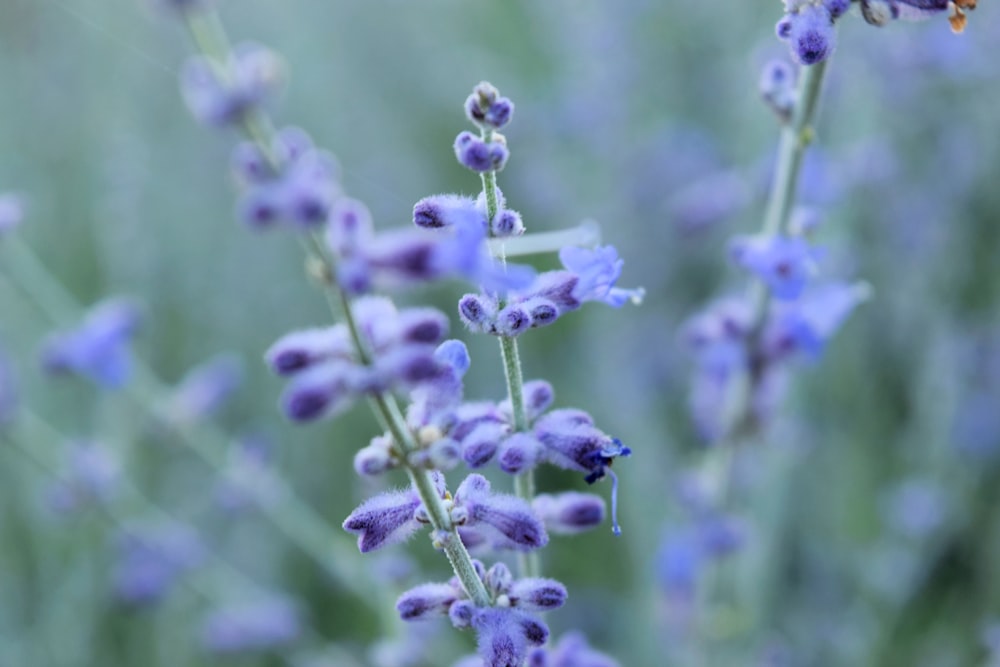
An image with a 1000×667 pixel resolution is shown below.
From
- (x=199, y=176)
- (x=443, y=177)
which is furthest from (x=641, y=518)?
(x=199, y=176)

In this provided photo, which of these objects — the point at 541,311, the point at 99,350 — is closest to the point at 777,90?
the point at 541,311

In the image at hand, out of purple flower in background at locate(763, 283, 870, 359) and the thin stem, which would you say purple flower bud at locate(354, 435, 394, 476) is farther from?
purple flower in background at locate(763, 283, 870, 359)

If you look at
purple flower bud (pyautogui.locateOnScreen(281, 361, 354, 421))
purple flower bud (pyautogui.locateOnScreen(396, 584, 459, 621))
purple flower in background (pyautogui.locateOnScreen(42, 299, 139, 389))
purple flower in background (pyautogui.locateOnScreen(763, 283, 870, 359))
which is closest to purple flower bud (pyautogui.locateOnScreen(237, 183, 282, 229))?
purple flower bud (pyautogui.locateOnScreen(281, 361, 354, 421))

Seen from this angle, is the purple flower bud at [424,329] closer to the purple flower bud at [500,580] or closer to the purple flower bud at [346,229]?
the purple flower bud at [346,229]

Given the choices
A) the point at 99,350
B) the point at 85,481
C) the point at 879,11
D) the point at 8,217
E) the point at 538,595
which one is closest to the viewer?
the point at 538,595

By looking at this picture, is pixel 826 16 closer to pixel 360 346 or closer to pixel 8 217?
pixel 360 346

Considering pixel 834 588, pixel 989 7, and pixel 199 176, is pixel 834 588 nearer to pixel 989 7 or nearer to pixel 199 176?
pixel 989 7
